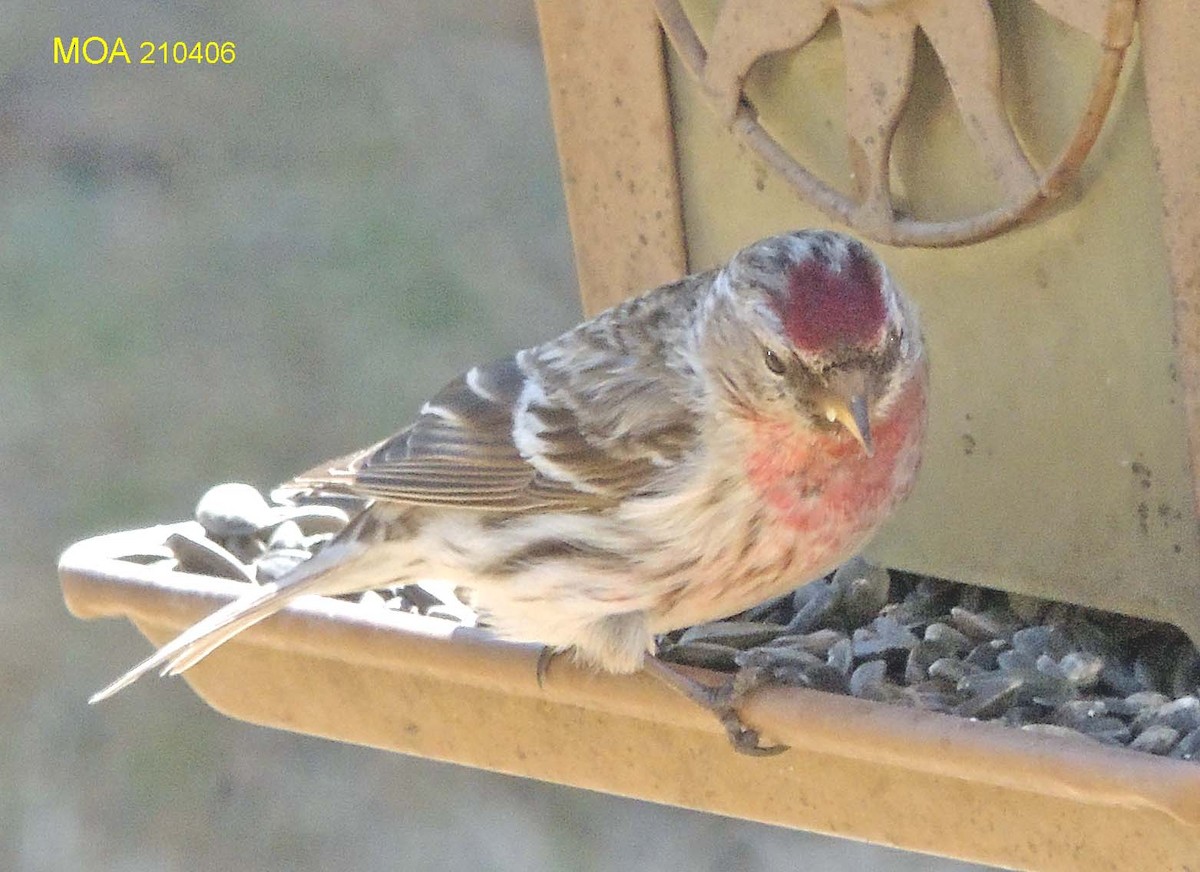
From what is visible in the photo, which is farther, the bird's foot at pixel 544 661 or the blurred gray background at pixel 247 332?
the blurred gray background at pixel 247 332

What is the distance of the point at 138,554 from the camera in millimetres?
2562

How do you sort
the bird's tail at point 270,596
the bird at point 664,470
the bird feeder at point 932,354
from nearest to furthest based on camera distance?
the bird feeder at point 932,354
the bird at point 664,470
the bird's tail at point 270,596

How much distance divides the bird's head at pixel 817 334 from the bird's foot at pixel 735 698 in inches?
9.8

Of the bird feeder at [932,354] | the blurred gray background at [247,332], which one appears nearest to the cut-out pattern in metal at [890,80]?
the bird feeder at [932,354]

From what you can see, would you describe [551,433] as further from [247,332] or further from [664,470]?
[247,332]

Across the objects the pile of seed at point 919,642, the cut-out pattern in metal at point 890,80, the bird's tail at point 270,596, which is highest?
the cut-out pattern in metal at point 890,80

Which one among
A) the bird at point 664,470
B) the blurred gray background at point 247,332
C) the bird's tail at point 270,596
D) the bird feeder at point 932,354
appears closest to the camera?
the bird feeder at point 932,354

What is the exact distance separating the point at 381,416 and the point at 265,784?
851 millimetres

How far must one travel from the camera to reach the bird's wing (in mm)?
2350

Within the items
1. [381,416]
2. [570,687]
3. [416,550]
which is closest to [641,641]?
[570,687]

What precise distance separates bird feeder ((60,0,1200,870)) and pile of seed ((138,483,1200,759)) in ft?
0.20

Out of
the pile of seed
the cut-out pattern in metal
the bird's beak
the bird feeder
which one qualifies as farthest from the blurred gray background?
the bird's beak

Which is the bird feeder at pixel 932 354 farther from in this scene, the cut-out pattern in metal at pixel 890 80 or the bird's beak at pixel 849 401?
the bird's beak at pixel 849 401

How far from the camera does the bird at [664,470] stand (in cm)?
219
